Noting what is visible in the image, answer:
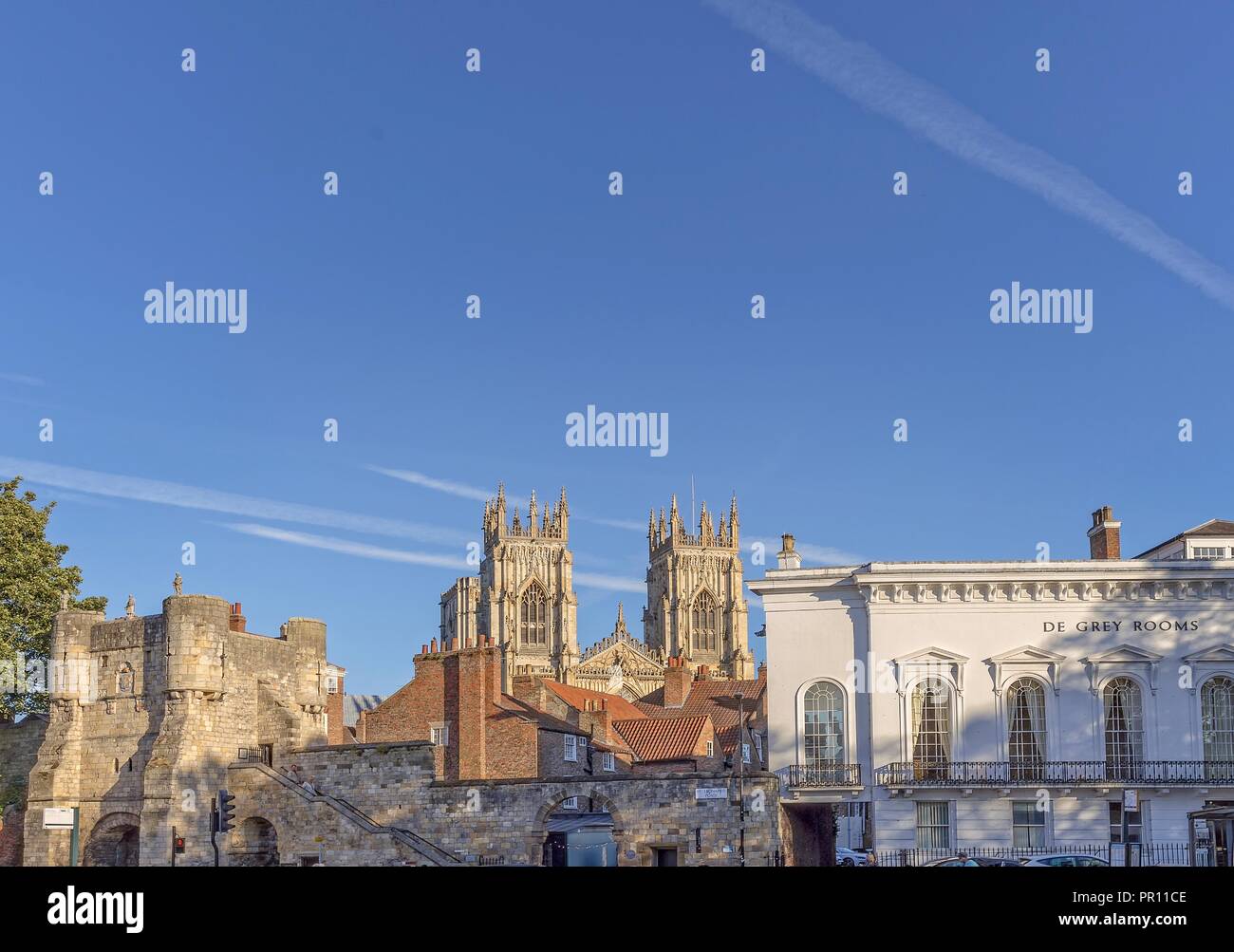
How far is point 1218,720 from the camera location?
4188 centimetres

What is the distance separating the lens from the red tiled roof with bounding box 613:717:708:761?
186 feet

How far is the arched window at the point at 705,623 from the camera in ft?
503

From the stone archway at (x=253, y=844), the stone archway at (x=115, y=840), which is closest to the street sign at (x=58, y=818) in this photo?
the stone archway at (x=253, y=844)

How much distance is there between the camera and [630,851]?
40125 mm

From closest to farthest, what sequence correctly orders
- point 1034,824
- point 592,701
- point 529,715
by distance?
point 1034,824
point 529,715
point 592,701

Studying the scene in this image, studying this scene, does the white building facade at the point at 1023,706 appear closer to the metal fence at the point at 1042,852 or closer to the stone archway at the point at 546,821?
the metal fence at the point at 1042,852

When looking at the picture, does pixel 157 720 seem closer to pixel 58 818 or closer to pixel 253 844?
pixel 253 844

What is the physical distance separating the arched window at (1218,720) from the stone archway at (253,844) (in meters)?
28.5

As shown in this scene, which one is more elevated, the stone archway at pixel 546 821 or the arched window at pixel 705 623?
the arched window at pixel 705 623

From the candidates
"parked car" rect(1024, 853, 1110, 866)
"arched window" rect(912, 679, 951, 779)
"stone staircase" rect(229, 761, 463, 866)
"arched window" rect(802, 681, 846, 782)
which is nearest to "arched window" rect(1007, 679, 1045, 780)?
"arched window" rect(912, 679, 951, 779)

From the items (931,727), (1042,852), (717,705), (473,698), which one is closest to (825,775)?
(931,727)

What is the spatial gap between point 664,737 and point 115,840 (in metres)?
22.0
